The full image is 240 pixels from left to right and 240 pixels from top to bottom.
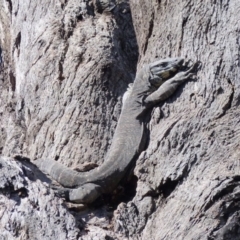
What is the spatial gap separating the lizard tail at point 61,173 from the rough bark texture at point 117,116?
0.10 m

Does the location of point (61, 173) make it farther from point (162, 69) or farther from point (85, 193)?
point (162, 69)

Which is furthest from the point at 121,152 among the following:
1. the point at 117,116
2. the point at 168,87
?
A: the point at 168,87

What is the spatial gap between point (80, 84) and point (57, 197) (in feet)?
3.46

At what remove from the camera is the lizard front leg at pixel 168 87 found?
4.21 m

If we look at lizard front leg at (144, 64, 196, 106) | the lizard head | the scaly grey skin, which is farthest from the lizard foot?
the lizard head

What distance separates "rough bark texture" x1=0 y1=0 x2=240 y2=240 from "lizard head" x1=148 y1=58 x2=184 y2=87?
57 mm

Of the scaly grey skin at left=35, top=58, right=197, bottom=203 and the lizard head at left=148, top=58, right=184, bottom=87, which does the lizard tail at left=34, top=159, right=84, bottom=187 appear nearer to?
the scaly grey skin at left=35, top=58, right=197, bottom=203

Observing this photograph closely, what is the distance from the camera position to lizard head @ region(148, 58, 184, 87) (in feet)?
14.1

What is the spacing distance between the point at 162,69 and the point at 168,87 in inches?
6.6

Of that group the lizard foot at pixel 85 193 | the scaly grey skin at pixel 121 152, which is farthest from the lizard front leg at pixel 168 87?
the lizard foot at pixel 85 193

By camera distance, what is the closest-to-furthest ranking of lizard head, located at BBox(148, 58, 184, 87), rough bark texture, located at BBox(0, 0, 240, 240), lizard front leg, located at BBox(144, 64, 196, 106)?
rough bark texture, located at BBox(0, 0, 240, 240) < lizard front leg, located at BBox(144, 64, 196, 106) < lizard head, located at BBox(148, 58, 184, 87)

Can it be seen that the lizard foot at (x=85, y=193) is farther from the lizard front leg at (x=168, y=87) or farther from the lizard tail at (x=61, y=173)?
the lizard front leg at (x=168, y=87)

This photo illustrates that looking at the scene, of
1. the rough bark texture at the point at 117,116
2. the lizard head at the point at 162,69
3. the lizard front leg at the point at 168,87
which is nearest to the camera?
the rough bark texture at the point at 117,116

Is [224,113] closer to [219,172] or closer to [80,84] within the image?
[219,172]
